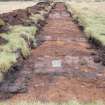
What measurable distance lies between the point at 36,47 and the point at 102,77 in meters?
5.97

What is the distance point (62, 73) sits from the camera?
13.7m

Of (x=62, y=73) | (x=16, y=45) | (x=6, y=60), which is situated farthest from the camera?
(x=16, y=45)

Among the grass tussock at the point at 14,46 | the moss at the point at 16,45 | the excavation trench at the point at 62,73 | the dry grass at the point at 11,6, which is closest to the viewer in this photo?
the excavation trench at the point at 62,73

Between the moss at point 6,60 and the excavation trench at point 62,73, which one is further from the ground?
the moss at point 6,60

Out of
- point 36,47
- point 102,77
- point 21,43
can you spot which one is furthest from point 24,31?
point 102,77

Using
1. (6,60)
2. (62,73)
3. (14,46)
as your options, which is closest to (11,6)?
(14,46)

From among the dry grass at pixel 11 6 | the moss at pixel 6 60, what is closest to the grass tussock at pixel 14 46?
the moss at pixel 6 60

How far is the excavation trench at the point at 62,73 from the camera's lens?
11.2 metres

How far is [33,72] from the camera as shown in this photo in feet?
45.3

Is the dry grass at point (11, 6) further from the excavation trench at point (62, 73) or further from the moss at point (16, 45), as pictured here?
the moss at point (16, 45)

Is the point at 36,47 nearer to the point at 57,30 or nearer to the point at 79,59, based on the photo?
the point at 79,59

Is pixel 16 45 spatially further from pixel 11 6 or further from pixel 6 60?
pixel 11 6

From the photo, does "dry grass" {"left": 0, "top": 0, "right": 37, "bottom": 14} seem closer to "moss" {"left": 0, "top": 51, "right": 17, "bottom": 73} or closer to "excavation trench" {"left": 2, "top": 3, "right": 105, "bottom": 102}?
"excavation trench" {"left": 2, "top": 3, "right": 105, "bottom": 102}

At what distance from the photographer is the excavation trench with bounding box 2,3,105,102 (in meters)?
11.2
